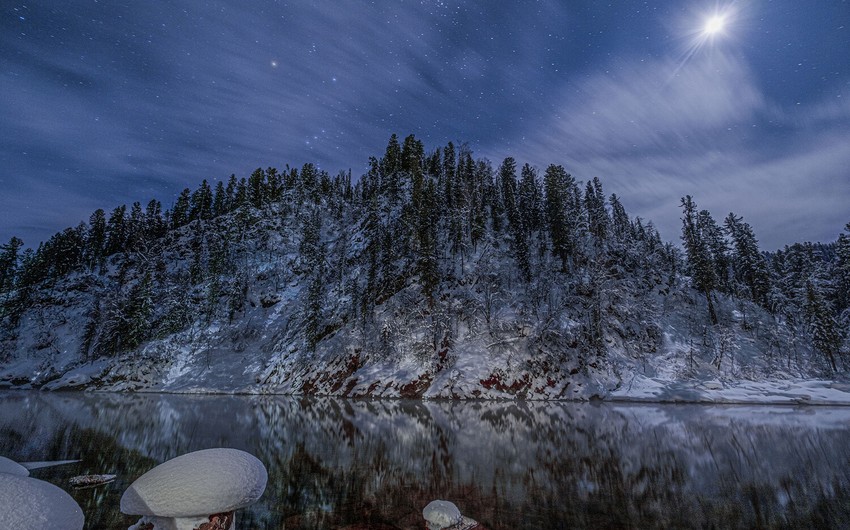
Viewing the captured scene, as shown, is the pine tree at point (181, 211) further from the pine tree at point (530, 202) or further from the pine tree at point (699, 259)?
the pine tree at point (699, 259)

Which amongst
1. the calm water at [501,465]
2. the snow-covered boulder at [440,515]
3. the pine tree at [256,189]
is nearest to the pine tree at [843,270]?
the calm water at [501,465]

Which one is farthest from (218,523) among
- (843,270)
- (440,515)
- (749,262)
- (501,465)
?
(843,270)

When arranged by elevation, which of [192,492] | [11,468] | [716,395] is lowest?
[716,395]

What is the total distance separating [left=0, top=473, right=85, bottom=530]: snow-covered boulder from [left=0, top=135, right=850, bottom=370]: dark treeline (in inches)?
2216

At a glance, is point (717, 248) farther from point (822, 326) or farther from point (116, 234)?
point (116, 234)

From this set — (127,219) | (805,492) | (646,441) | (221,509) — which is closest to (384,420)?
(646,441)

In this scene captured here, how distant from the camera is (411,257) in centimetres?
7512

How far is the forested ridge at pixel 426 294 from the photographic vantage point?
57.6 m

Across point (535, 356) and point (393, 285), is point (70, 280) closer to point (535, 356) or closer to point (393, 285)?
point (393, 285)

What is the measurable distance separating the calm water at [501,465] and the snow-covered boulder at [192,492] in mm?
5478

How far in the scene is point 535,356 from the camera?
56469 millimetres

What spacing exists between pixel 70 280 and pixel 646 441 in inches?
5125

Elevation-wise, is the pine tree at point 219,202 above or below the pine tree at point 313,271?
above

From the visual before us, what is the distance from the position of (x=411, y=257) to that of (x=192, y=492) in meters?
69.4
